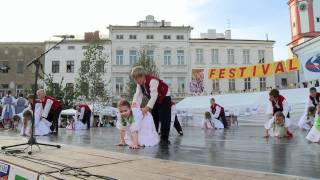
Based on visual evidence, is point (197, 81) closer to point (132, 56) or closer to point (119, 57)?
point (132, 56)

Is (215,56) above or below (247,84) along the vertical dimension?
above

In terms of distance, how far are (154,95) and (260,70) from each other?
A: 2242 cm

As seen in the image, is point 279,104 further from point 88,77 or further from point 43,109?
point 88,77

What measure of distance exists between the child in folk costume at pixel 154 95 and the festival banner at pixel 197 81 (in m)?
38.4

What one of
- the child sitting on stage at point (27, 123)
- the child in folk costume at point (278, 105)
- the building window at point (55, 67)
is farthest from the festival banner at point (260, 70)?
the building window at point (55, 67)

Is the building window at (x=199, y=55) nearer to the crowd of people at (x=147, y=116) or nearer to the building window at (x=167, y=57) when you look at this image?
the building window at (x=167, y=57)

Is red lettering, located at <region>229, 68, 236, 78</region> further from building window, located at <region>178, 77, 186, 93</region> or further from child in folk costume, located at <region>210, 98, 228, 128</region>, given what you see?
building window, located at <region>178, 77, 186, 93</region>

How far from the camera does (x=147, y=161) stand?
178 inches

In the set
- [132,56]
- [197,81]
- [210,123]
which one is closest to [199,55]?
[197,81]

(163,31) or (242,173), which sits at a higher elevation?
(163,31)

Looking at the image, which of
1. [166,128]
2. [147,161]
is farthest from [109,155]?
[166,128]

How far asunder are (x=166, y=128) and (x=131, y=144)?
1.32m

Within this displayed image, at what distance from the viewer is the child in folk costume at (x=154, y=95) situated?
7236 mm

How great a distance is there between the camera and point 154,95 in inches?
283
